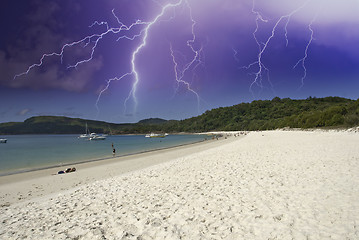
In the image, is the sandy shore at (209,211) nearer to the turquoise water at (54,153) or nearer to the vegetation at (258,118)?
the turquoise water at (54,153)

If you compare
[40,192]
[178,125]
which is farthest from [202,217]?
[178,125]

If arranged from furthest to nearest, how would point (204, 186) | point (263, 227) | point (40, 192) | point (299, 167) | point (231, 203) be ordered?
point (40, 192)
point (299, 167)
point (204, 186)
point (231, 203)
point (263, 227)

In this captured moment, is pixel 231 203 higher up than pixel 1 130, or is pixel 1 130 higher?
pixel 1 130

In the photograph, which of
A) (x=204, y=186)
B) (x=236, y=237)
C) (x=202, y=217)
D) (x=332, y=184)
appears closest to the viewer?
(x=236, y=237)

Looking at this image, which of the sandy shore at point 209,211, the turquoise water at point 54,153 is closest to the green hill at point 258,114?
the turquoise water at point 54,153

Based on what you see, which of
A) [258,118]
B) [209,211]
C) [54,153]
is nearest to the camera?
[209,211]

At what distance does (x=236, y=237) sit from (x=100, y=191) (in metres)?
5.12

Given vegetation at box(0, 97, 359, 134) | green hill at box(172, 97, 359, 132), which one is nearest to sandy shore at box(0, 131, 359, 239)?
vegetation at box(0, 97, 359, 134)

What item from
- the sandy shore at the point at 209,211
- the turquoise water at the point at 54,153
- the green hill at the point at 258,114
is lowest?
the turquoise water at the point at 54,153

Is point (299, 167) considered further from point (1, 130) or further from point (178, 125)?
point (1, 130)

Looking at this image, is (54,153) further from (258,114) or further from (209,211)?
(258,114)

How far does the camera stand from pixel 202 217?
409cm

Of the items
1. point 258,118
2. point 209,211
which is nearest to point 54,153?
point 209,211

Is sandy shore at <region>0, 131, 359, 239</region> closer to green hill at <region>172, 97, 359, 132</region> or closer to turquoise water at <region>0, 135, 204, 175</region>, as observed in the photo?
turquoise water at <region>0, 135, 204, 175</region>
